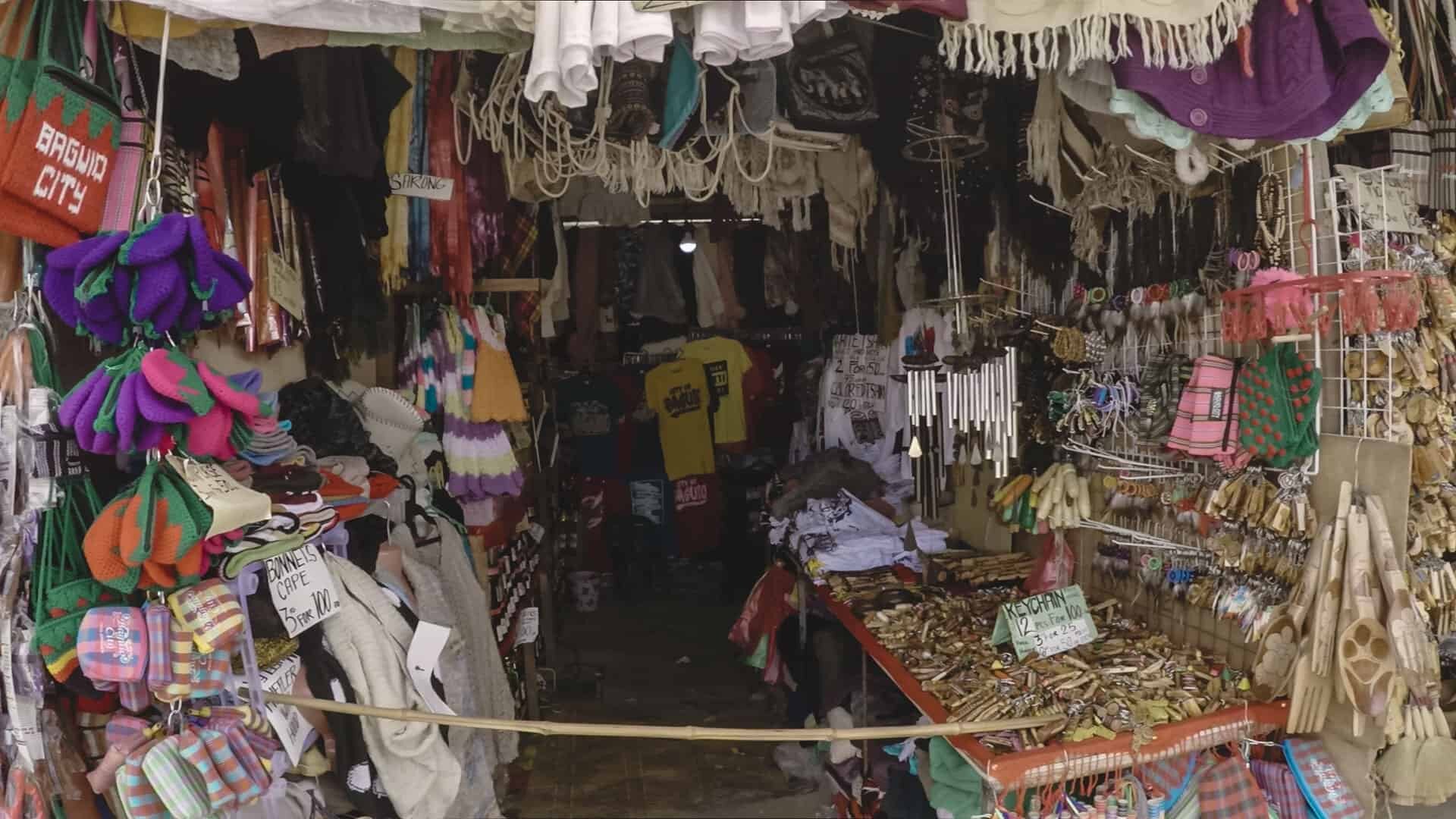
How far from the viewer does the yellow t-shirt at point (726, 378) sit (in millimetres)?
7734

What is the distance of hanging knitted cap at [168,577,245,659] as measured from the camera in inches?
86.3

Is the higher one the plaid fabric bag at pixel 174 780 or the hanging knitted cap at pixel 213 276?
the hanging knitted cap at pixel 213 276

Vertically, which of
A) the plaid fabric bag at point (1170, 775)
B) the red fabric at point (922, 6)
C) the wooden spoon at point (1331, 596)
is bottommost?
the plaid fabric bag at point (1170, 775)

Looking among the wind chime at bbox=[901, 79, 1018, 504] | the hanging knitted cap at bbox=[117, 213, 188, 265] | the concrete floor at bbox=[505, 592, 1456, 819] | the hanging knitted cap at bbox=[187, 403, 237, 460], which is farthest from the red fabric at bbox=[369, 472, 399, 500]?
the concrete floor at bbox=[505, 592, 1456, 819]

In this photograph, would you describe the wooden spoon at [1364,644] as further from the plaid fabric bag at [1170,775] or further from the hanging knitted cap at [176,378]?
the hanging knitted cap at [176,378]

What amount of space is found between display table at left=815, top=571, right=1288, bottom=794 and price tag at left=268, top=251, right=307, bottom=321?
2491 millimetres

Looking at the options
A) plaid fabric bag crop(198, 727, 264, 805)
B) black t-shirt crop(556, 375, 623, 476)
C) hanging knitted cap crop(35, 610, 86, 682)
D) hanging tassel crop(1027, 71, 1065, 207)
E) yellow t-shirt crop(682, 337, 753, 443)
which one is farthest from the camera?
black t-shirt crop(556, 375, 623, 476)

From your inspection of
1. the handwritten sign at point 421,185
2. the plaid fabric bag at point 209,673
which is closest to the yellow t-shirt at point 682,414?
the handwritten sign at point 421,185

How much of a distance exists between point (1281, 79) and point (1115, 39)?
0.48 meters

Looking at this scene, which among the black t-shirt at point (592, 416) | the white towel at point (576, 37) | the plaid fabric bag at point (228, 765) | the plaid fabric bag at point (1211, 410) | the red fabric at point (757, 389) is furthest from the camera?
the black t-shirt at point (592, 416)

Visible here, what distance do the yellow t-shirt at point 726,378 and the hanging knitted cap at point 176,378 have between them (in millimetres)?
5814

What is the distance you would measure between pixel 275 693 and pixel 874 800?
2.61 meters

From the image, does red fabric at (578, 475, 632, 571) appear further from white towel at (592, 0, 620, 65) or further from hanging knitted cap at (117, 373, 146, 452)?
white towel at (592, 0, 620, 65)

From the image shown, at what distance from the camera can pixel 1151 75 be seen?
90.7 inches
